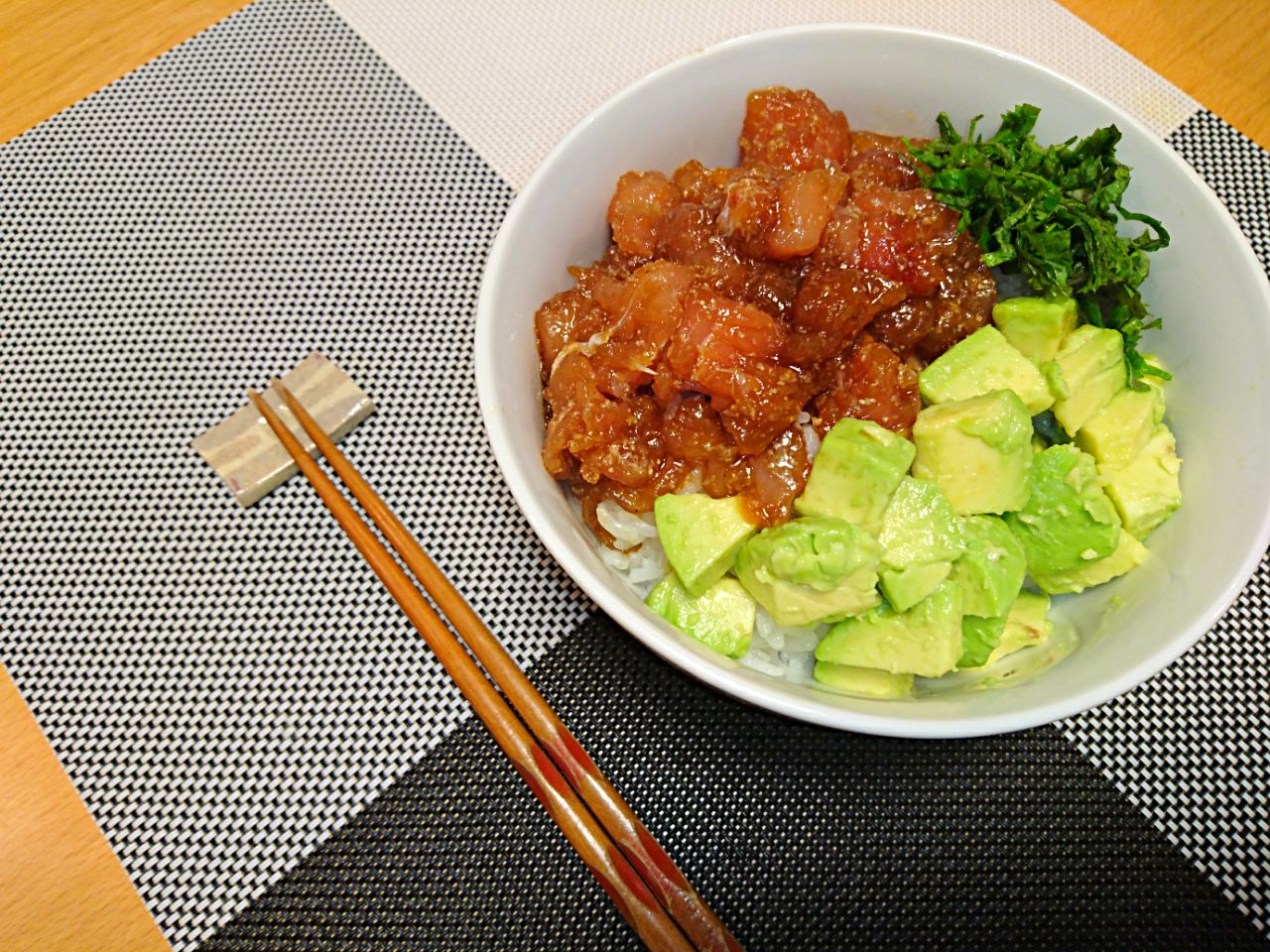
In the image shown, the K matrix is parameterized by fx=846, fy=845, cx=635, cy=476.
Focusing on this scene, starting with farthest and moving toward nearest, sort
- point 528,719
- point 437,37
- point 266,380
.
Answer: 1. point 437,37
2. point 266,380
3. point 528,719

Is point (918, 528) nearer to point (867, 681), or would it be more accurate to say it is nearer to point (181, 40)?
point (867, 681)

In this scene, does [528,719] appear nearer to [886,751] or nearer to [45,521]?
[886,751]

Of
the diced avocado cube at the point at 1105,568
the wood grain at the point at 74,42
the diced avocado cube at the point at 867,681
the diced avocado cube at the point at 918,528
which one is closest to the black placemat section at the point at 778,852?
the diced avocado cube at the point at 867,681

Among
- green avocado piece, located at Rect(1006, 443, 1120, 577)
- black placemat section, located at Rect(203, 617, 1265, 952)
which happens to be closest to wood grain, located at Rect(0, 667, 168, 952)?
black placemat section, located at Rect(203, 617, 1265, 952)

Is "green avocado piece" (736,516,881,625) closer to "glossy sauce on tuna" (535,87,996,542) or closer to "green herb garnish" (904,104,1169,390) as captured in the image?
"glossy sauce on tuna" (535,87,996,542)

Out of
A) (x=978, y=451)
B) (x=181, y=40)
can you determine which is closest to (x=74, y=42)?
(x=181, y=40)

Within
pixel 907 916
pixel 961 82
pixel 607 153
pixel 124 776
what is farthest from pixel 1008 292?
pixel 124 776
